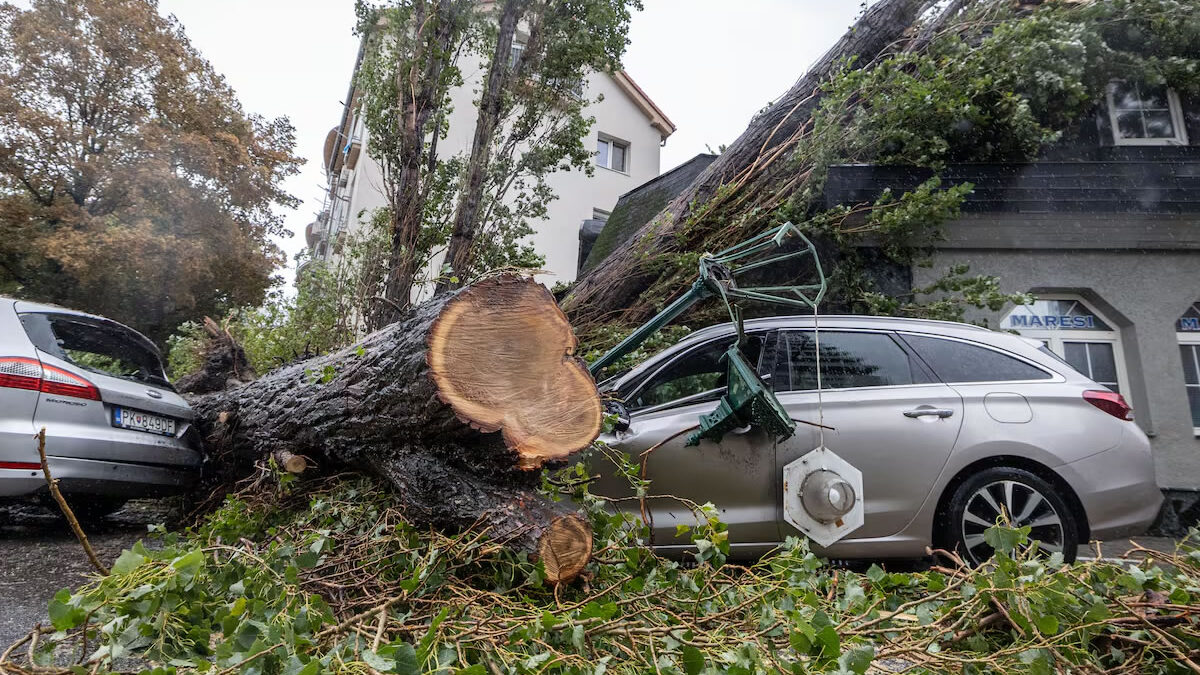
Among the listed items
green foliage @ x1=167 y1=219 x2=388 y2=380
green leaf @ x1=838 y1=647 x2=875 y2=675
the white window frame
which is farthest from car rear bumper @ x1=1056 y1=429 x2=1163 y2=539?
the white window frame

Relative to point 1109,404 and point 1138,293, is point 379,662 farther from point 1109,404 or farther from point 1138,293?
point 1138,293

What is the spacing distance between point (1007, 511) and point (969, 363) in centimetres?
89

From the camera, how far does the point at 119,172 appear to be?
13953 mm

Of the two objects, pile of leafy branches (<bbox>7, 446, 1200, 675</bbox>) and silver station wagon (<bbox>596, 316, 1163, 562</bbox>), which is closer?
pile of leafy branches (<bbox>7, 446, 1200, 675</bbox>)

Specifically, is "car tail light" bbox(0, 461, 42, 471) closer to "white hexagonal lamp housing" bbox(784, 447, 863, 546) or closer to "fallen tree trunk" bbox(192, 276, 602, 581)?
"fallen tree trunk" bbox(192, 276, 602, 581)

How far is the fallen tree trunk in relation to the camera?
2285 mm

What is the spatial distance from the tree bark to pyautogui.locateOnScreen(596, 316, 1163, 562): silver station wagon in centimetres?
273

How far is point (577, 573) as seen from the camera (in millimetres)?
2242

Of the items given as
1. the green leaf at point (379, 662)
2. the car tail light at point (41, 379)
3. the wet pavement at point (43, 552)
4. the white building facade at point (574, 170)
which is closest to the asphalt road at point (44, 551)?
the wet pavement at point (43, 552)

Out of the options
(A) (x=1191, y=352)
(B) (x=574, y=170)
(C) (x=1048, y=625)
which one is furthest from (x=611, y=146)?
(C) (x=1048, y=625)

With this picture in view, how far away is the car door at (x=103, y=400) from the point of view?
3881mm

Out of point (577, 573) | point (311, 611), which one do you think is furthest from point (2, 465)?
point (577, 573)

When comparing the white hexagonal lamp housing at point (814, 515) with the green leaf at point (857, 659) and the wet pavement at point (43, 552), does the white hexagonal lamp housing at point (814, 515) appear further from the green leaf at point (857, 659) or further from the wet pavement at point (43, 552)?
the wet pavement at point (43, 552)

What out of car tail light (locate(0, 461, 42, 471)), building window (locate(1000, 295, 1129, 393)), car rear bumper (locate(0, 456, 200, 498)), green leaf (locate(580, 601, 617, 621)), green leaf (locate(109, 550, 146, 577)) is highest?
building window (locate(1000, 295, 1129, 393))
